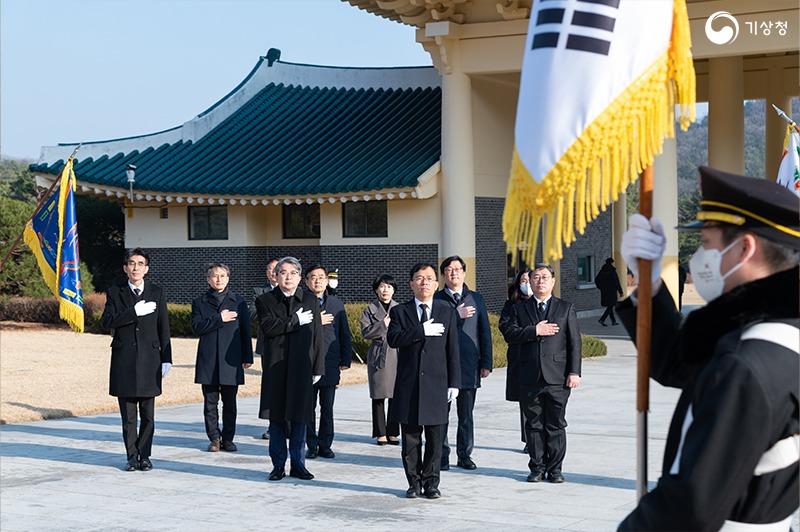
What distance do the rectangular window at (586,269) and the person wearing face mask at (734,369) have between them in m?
27.7

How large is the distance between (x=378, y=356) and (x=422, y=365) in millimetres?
2699

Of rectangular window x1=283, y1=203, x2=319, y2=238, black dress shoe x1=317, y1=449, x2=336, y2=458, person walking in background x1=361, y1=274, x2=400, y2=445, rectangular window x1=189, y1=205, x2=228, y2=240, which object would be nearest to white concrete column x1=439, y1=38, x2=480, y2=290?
rectangular window x1=283, y1=203, x2=319, y2=238

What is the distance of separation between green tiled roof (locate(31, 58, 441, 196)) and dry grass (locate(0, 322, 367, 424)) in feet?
13.1

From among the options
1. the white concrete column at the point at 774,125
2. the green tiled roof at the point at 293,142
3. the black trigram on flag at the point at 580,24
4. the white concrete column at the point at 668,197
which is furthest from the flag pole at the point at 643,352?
the white concrete column at the point at 774,125

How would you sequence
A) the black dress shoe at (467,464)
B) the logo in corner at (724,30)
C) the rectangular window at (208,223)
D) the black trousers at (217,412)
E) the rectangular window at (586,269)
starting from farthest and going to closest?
1. the rectangular window at (586,269)
2. the rectangular window at (208,223)
3. the logo in corner at (724,30)
4. the black trousers at (217,412)
5. the black dress shoe at (467,464)

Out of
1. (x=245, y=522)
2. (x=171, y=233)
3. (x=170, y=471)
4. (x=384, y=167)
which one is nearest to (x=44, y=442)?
(x=170, y=471)

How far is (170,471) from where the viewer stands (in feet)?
33.6

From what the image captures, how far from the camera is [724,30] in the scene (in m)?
20.3

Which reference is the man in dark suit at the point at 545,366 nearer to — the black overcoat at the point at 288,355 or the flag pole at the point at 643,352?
the black overcoat at the point at 288,355

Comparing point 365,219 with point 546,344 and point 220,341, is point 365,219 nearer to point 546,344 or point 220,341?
point 220,341

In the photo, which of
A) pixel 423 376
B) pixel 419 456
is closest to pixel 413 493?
pixel 419 456

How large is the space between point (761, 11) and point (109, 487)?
49.5 feet

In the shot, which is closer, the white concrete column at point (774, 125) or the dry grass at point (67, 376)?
the dry grass at point (67, 376)

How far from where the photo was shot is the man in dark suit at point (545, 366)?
9.46 m
